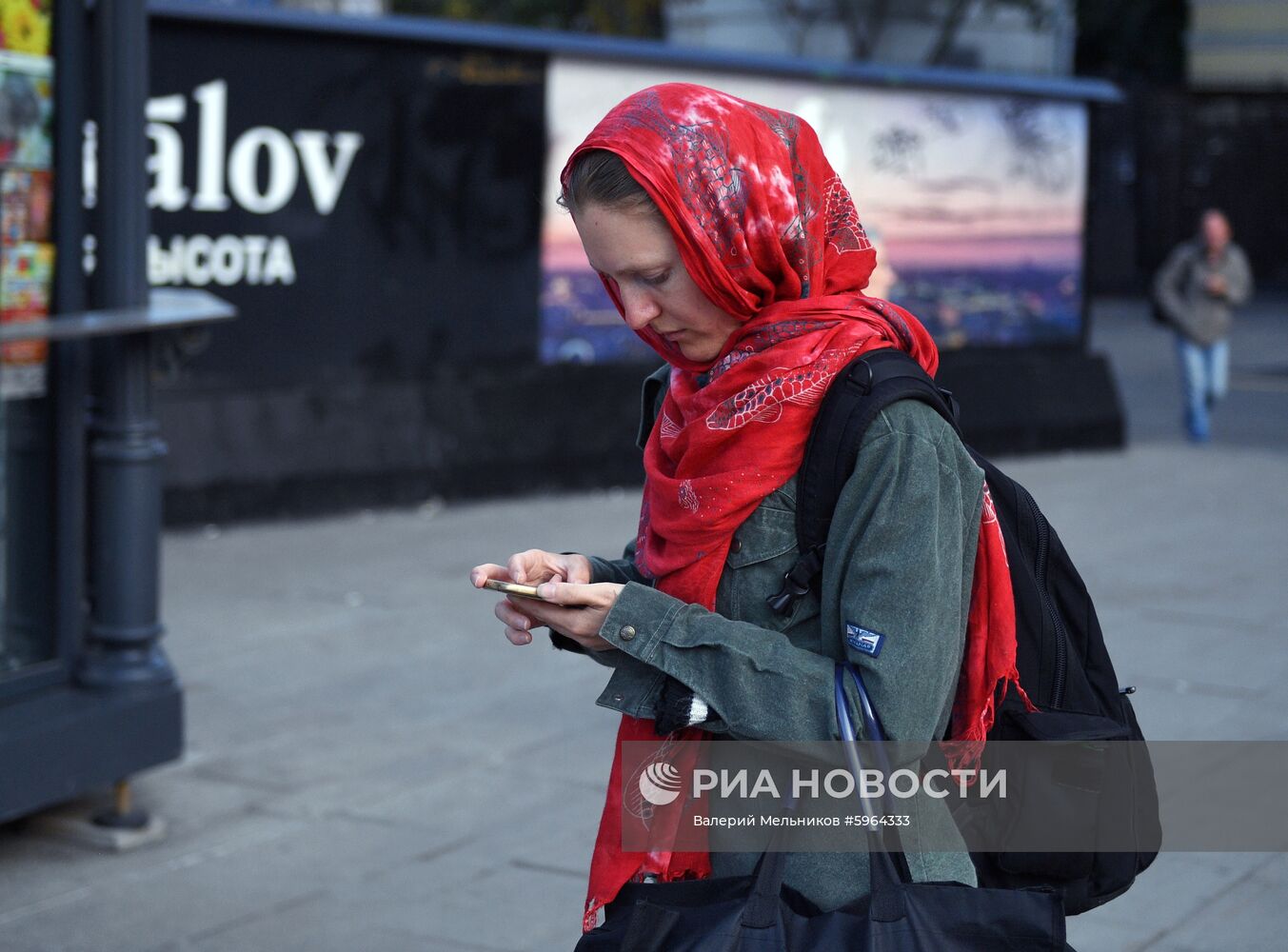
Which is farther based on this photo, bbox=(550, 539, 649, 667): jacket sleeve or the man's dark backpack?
bbox=(550, 539, 649, 667): jacket sleeve

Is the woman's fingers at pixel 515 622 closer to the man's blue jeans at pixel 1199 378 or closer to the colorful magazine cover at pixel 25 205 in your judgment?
the colorful magazine cover at pixel 25 205

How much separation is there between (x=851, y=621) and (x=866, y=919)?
335 millimetres

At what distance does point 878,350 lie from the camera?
6.66ft

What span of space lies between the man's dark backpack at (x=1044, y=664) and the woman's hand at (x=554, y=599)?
22 centimetres

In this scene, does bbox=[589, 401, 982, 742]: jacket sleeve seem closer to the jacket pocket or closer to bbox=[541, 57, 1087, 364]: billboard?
the jacket pocket

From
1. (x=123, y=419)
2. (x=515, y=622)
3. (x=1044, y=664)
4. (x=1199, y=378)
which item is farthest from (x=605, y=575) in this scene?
(x=1199, y=378)

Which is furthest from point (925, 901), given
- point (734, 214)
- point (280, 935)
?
point (280, 935)

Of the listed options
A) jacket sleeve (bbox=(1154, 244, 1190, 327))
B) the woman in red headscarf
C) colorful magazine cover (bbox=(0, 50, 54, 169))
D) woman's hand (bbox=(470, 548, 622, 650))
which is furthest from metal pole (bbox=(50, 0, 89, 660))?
jacket sleeve (bbox=(1154, 244, 1190, 327))

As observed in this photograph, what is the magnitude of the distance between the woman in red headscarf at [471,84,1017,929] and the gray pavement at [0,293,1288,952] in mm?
2256

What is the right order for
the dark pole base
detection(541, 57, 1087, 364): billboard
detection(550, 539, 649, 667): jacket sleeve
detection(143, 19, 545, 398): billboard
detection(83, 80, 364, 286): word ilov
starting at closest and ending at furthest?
1. detection(550, 539, 649, 667): jacket sleeve
2. the dark pole base
3. detection(83, 80, 364, 286): word ilov
4. detection(143, 19, 545, 398): billboard
5. detection(541, 57, 1087, 364): billboard

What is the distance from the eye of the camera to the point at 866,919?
6.23ft

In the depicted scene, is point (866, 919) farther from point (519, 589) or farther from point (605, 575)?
point (605, 575)

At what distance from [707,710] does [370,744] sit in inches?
149

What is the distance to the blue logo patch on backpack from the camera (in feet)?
6.30
